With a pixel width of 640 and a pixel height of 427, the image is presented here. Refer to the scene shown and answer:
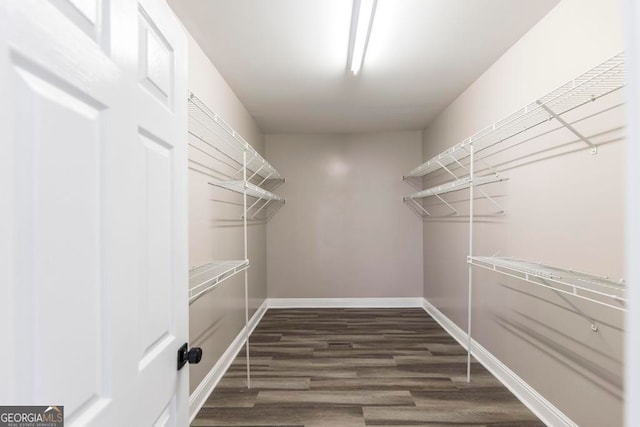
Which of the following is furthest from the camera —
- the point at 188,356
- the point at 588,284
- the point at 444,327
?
the point at 444,327

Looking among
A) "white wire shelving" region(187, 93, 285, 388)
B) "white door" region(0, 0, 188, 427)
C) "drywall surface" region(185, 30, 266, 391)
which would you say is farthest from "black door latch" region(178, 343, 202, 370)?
"drywall surface" region(185, 30, 266, 391)

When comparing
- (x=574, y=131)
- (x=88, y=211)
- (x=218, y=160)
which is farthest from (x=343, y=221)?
(x=88, y=211)

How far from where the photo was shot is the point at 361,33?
1945 mm

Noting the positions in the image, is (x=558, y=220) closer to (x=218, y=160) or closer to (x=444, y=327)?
(x=444, y=327)

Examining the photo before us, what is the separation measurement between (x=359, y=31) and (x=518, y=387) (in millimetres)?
2481

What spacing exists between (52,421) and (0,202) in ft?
1.06

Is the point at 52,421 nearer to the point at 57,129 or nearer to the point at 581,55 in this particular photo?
the point at 57,129

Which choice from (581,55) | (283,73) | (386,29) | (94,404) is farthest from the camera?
(283,73)

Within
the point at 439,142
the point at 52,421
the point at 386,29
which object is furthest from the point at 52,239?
the point at 439,142

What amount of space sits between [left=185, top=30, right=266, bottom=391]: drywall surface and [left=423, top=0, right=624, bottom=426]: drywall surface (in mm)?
2092

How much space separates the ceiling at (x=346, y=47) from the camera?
1832 mm

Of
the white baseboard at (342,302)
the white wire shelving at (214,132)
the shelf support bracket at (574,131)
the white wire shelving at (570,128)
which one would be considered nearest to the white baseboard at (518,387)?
the white wire shelving at (570,128)

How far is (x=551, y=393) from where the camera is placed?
1.89 meters

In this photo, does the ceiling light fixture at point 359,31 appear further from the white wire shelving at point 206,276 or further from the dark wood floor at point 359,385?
the dark wood floor at point 359,385
